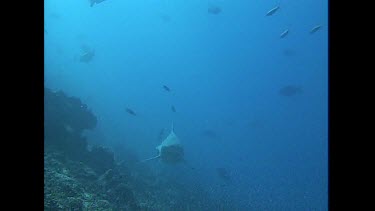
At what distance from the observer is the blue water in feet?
90.1

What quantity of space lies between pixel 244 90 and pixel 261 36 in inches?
478

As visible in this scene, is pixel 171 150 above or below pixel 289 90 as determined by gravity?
above

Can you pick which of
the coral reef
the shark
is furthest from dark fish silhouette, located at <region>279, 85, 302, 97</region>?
the shark

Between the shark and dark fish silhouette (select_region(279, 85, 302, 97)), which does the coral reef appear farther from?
dark fish silhouette (select_region(279, 85, 302, 97))

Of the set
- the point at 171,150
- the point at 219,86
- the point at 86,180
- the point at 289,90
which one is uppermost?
the point at 86,180

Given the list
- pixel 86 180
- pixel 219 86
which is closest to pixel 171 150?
pixel 86 180

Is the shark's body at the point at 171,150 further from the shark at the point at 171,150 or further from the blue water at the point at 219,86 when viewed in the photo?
the blue water at the point at 219,86

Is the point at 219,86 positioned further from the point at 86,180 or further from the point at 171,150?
the point at 86,180

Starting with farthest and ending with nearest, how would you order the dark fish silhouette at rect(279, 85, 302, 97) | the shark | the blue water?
the blue water → the dark fish silhouette at rect(279, 85, 302, 97) → the shark

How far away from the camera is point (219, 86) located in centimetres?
8094

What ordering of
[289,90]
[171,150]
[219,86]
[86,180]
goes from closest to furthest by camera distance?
[86,180], [171,150], [289,90], [219,86]
